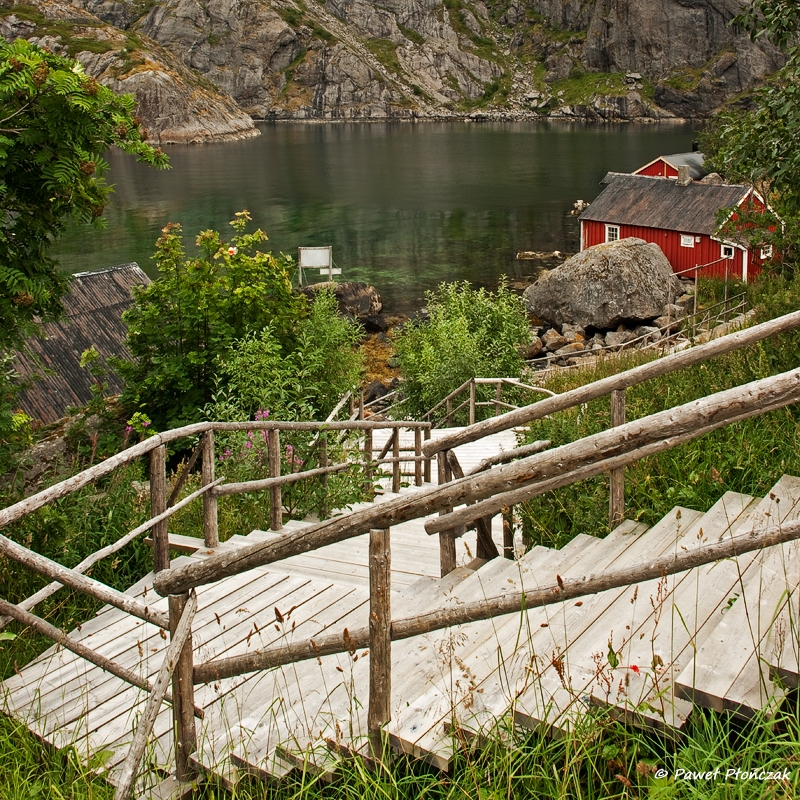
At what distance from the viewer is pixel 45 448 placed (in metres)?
11.6

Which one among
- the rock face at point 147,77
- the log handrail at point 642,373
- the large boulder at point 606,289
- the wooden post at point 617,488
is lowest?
the large boulder at point 606,289

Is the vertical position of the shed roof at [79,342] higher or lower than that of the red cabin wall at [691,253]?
higher

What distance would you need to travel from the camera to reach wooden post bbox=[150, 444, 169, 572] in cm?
538

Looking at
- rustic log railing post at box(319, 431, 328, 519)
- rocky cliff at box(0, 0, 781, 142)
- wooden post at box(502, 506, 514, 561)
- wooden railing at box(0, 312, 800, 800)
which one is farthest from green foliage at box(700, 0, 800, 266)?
rocky cliff at box(0, 0, 781, 142)

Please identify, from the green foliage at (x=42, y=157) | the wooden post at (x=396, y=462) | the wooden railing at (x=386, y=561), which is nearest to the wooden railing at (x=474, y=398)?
the wooden post at (x=396, y=462)

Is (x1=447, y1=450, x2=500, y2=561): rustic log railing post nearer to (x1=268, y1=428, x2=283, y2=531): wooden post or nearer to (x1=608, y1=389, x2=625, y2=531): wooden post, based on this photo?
(x1=608, y1=389, x2=625, y2=531): wooden post

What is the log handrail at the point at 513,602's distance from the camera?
7.68 feet

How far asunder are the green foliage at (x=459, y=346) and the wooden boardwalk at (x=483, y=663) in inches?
565

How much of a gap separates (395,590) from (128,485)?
10.3 ft

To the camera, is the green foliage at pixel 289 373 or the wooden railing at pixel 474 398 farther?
the wooden railing at pixel 474 398

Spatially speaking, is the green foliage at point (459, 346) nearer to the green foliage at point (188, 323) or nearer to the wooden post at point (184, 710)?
the green foliage at point (188, 323)

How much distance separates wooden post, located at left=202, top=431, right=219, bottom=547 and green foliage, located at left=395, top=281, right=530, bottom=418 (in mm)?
12708

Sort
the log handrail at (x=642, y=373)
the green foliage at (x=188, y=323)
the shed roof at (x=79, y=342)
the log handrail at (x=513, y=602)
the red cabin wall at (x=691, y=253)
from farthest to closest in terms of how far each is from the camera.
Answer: the red cabin wall at (x=691, y=253), the shed roof at (x=79, y=342), the green foliage at (x=188, y=323), the log handrail at (x=642, y=373), the log handrail at (x=513, y=602)

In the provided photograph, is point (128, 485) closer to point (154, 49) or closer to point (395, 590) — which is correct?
point (395, 590)
